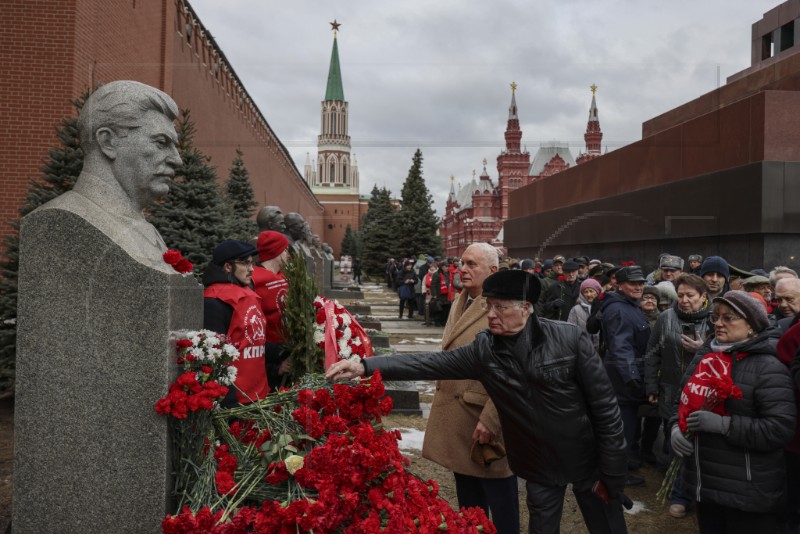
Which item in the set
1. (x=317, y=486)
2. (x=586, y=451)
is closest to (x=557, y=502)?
(x=586, y=451)

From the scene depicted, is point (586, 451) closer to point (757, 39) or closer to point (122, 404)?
point (122, 404)

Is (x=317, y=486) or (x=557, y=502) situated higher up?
(x=317, y=486)

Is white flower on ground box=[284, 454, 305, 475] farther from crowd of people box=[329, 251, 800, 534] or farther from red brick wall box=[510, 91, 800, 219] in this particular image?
red brick wall box=[510, 91, 800, 219]

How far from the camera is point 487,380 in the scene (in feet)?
10.5

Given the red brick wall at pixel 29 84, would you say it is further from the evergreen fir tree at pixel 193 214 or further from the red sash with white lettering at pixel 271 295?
the red sash with white lettering at pixel 271 295

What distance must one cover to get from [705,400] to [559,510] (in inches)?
39.6

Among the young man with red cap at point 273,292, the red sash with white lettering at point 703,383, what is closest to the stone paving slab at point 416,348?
the young man with red cap at point 273,292

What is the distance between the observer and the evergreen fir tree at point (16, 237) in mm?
7199

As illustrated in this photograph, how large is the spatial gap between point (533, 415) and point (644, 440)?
12.4 feet

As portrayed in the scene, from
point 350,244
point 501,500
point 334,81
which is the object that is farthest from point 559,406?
point 334,81

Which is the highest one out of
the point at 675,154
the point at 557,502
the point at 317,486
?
the point at 675,154

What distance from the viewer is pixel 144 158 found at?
10.6 ft

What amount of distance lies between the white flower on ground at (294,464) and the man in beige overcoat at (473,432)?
1.04m

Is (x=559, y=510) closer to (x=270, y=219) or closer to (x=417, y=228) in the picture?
(x=270, y=219)
